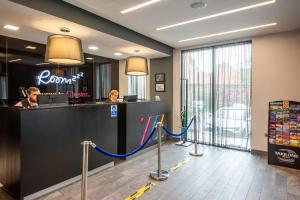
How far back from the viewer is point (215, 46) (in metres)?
5.29

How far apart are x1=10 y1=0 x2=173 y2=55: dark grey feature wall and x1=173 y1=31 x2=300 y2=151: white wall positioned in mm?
2787

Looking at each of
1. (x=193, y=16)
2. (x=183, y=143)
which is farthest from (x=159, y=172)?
(x=193, y=16)

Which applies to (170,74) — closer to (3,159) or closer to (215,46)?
(215,46)

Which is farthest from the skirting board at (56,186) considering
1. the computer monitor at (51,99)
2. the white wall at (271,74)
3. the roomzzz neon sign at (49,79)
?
the white wall at (271,74)

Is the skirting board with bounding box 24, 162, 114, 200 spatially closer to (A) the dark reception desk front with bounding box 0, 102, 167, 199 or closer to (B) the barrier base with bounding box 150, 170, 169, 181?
(A) the dark reception desk front with bounding box 0, 102, 167, 199

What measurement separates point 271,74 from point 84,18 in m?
4.22

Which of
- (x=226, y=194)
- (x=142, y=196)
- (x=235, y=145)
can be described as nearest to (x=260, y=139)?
(x=235, y=145)

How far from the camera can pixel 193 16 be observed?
3.44m

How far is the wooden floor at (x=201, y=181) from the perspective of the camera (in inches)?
111

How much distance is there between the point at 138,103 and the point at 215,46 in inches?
105

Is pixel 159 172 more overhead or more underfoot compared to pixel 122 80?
more underfoot

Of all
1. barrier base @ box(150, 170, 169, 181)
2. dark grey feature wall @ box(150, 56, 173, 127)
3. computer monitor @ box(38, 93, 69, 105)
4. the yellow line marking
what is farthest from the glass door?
computer monitor @ box(38, 93, 69, 105)

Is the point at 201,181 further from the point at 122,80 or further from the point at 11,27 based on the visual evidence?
the point at 122,80

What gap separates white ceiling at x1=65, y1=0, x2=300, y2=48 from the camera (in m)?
2.98
